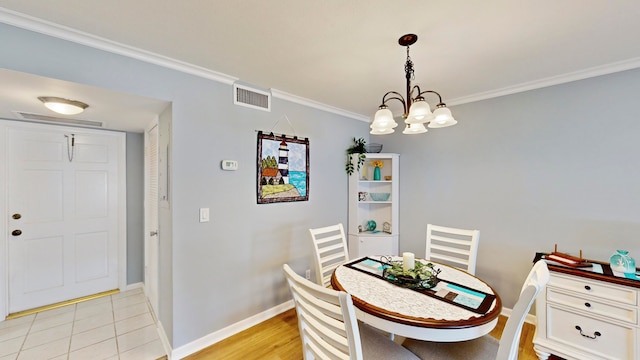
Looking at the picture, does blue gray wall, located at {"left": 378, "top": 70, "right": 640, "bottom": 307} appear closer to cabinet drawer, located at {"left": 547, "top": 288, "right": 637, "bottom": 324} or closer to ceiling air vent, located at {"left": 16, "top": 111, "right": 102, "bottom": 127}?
cabinet drawer, located at {"left": 547, "top": 288, "right": 637, "bottom": 324}

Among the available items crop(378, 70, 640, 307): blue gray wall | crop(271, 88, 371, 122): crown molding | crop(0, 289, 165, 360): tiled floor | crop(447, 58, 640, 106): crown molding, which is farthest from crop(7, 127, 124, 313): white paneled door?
crop(447, 58, 640, 106): crown molding

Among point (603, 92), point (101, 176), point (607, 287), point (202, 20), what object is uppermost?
point (202, 20)

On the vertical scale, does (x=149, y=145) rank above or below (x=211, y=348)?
above

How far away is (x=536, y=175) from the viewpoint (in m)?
2.41

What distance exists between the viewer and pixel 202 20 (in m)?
1.47

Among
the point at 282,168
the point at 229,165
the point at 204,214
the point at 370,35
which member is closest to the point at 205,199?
the point at 204,214

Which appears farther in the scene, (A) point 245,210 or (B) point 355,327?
(A) point 245,210

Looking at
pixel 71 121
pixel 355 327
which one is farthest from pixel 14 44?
pixel 355 327

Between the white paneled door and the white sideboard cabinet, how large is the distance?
449 cm

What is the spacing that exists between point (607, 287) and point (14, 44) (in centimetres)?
410

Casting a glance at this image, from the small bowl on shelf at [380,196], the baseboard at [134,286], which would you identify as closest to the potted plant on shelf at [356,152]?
the small bowl on shelf at [380,196]

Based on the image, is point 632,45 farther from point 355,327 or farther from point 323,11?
point 355,327

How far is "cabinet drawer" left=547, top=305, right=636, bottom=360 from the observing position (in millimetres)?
1713

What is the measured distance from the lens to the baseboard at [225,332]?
202 cm
